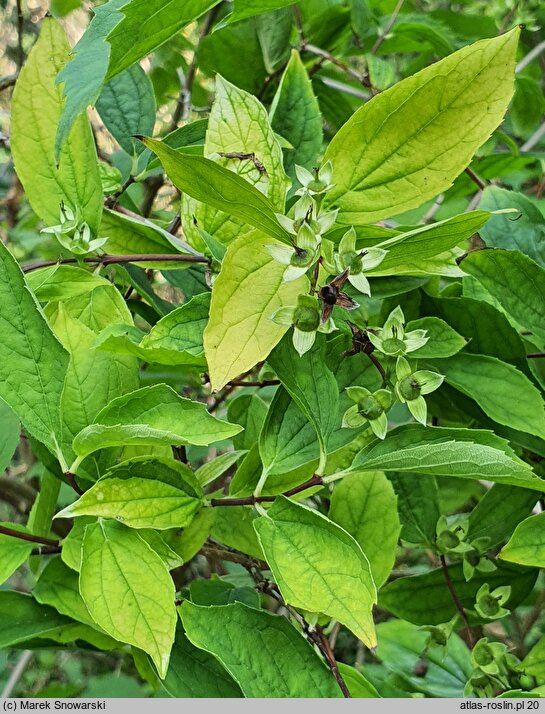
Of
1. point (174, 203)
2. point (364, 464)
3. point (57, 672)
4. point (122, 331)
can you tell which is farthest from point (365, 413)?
point (57, 672)

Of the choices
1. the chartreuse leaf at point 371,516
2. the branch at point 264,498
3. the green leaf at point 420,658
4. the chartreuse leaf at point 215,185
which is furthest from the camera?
the green leaf at point 420,658

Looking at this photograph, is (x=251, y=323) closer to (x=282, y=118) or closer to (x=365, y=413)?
(x=365, y=413)

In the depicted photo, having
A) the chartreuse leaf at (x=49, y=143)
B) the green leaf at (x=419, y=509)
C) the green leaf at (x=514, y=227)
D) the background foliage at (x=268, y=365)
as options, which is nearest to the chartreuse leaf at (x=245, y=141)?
the background foliage at (x=268, y=365)

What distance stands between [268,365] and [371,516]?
170mm

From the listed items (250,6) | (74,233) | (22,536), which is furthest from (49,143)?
(22,536)

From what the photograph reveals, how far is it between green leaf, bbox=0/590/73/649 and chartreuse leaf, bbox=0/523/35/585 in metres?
0.06

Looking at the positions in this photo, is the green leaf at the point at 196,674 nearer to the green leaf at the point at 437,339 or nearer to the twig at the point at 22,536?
the twig at the point at 22,536

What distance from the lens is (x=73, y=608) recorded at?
48 centimetres

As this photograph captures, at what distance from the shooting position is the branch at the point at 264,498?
44cm

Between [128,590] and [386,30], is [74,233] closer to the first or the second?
[128,590]

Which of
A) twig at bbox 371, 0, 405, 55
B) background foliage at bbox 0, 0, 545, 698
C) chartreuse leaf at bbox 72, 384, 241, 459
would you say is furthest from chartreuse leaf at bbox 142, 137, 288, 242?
twig at bbox 371, 0, 405, 55

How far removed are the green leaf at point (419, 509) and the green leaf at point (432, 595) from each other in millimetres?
33

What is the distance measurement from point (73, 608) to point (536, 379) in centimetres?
38

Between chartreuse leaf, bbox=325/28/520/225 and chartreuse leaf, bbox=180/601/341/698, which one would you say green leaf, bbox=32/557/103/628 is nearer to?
chartreuse leaf, bbox=180/601/341/698
